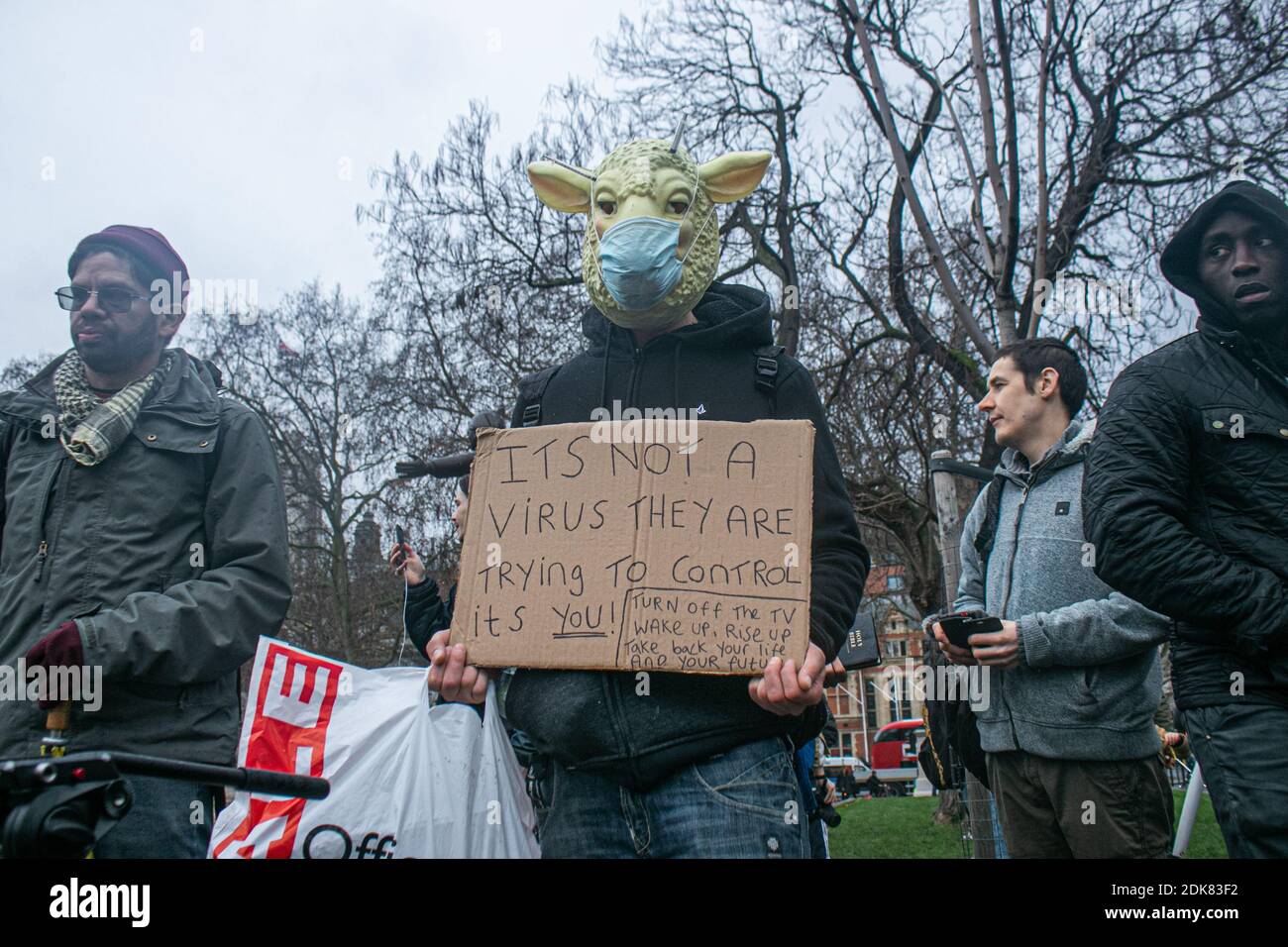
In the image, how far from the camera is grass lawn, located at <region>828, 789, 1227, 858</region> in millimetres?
8739

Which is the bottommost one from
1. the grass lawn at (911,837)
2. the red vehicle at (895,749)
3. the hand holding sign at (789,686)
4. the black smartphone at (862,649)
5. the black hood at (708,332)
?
the red vehicle at (895,749)

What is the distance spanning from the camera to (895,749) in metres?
44.2

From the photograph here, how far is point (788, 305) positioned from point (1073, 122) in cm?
343

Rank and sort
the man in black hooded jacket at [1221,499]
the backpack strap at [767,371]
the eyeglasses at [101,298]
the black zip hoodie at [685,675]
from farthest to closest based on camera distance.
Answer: the eyeglasses at [101,298]
the backpack strap at [767,371]
the man in black hooded jacket at [1221,499]
the black zip hoodie at [685,675]

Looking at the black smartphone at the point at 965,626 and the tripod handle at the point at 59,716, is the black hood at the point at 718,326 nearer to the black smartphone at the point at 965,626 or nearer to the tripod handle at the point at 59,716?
the black smartphone at the point at 965,626

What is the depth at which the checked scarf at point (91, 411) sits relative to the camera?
2555 mm

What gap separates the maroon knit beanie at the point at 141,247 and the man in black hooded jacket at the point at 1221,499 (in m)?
2.57

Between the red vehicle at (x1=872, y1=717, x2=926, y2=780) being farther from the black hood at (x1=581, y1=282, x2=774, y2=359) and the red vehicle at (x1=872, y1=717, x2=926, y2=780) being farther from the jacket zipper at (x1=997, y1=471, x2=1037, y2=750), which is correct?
the black hood at (x1=581, y1=282, x2=774, y2=359)

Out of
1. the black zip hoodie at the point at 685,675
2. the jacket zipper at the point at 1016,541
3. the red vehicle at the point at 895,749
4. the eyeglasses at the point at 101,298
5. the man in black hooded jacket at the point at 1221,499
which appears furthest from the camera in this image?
the red vehicle at the point at 895,749

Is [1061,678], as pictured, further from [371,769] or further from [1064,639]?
[371,769]

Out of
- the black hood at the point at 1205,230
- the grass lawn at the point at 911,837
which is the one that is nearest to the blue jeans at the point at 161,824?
the black hood at the point at 1205,230

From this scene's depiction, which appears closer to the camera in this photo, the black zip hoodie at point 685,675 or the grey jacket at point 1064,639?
the black zip hoodie at point 685,675

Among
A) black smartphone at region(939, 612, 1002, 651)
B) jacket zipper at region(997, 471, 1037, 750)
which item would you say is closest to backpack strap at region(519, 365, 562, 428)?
black smartphone at region(939, 612, 1002, 651)
